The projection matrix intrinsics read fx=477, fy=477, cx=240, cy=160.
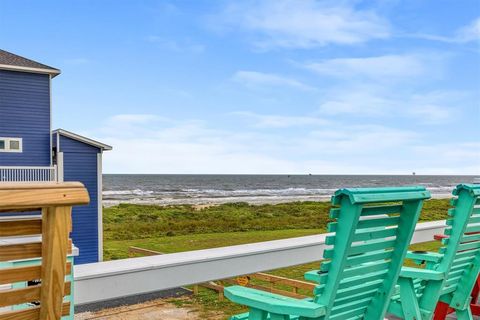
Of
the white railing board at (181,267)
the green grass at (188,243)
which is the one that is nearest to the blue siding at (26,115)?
the green grass at (188,243)

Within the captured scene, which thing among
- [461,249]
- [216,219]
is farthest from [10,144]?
[216,219]

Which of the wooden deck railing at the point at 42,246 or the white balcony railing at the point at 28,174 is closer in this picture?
the wooden deck railing at the point at 42,246

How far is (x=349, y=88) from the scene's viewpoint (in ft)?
84.2

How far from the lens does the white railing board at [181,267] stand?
1637 millimetres

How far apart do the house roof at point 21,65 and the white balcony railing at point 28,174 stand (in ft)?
8.57

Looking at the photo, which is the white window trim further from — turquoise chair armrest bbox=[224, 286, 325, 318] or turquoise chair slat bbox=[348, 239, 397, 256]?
turquoise chair slat bbox=[348, 239, 397, 256]

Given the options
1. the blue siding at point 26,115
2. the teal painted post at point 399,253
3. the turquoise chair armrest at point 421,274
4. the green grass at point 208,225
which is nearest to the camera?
the teal painted post at point 399,253

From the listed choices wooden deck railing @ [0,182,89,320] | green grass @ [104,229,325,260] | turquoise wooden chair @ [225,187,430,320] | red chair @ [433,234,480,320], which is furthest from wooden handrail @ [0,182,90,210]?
green grass @ [104,229,325,260]

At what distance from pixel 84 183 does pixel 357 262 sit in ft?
40.5

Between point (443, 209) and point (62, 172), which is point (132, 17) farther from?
point (443, 209)

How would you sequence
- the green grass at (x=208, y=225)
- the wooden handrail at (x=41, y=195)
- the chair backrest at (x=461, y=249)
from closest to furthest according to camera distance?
the wooden handrail at (x=41, y=195), the chair backrest at (x=461, y=249), the green grass at (x=208, y=225)

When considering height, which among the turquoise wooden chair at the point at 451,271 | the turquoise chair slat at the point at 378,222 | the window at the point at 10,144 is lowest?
the turquoise wooden chair at the point at 451,271

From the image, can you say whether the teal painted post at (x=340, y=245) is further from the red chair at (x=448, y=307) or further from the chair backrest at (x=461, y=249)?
the red chair at (x=448, y=307)

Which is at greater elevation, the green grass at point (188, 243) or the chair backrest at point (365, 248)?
the chair backrest at point (365, 248)
